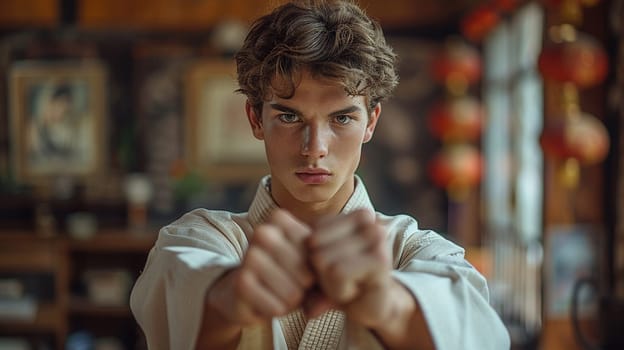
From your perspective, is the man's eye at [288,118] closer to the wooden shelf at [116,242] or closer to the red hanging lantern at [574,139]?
the red hanging lantern at [574,139]

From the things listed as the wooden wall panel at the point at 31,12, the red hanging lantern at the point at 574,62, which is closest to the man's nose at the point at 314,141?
the red hanging lantern at the point at 574,62

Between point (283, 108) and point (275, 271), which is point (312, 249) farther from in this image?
point (283, 108)

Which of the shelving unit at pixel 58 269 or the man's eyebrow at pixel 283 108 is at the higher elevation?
the man's eyebrow at pixel 283 108

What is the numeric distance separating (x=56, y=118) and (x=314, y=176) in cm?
580

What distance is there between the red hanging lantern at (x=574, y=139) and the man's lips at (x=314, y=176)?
2.19 m

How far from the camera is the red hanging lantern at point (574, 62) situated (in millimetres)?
3121

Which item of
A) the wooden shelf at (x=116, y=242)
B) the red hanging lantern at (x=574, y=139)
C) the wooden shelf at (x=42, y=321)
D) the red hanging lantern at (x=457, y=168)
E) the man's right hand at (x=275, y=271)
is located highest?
the man's right hand at (x=275, y=271)

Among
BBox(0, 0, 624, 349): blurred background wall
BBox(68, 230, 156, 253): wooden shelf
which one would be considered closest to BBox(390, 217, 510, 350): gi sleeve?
BBox(0, 0, 624, 349): blurred background wall

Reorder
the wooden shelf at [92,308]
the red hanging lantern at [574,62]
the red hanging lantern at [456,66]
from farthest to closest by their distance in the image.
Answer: the wooden shelf at [92,308]
the red hanging lantern at [456,66]
the red hanging lantern at [574,62]

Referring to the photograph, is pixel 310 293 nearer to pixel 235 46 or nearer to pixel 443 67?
pixel 443 67

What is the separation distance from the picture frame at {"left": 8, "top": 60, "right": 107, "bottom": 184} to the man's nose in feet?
18.3

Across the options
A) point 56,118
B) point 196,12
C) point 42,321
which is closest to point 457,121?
point 196,12

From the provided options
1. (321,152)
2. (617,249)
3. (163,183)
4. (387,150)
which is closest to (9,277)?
(163,183)

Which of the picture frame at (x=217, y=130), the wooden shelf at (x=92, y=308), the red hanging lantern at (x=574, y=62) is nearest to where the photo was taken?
the red hanging lantern at (x=574, y=62)
